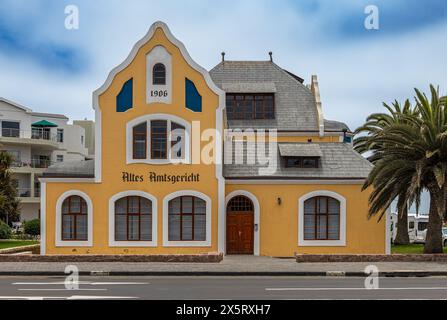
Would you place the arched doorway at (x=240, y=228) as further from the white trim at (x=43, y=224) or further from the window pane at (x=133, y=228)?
the white trim at (x=43, y=224)

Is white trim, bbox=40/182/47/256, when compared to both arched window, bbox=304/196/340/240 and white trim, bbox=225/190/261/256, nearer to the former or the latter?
white trim, bbox=225/190/261/256

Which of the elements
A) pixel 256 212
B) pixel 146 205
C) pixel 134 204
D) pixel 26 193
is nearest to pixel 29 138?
pixel 26 193

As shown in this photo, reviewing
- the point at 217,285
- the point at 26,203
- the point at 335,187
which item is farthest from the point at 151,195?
the point at 26,203

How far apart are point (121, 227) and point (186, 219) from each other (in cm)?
313

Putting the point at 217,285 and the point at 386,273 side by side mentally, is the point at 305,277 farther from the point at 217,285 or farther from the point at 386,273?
the point at 217,285

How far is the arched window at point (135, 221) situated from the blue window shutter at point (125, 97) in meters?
4.32

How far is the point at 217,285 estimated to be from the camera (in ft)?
54.4

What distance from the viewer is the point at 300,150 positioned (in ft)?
98.3

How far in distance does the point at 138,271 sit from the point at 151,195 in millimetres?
7734

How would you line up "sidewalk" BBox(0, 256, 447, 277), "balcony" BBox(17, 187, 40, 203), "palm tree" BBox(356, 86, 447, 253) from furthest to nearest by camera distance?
1. "balcony" BBox(17, 187, 40, 203)
2. "palm tree" BBox(356, 86, 447, 253)
3. "sidewalk" BBox(0, 256, 447, 277)

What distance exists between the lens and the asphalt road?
44.8 ft

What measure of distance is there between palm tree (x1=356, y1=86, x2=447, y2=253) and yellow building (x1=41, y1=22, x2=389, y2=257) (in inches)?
122

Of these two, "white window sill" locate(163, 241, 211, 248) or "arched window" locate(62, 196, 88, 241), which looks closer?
"white window sill" locate(163, 241, 211, 248)

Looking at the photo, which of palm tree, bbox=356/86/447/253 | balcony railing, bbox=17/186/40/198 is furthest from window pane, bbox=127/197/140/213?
balcony railing, bbox=17/186/40/198
